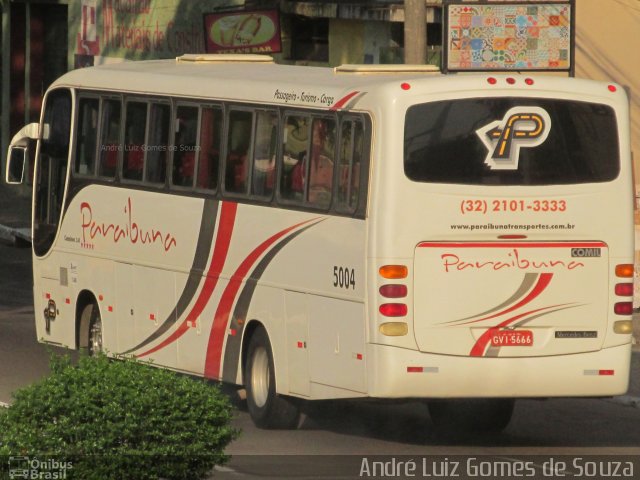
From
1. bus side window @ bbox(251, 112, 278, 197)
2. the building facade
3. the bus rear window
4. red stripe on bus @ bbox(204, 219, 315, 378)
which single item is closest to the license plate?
the bus rear window

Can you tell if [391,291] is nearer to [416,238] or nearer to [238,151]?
[416,238]

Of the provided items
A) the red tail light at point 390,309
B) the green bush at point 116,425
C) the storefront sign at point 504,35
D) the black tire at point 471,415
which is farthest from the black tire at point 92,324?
the green bush at point 116,425

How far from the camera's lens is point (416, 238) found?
13.1 metres

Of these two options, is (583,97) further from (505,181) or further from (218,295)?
(218,295)

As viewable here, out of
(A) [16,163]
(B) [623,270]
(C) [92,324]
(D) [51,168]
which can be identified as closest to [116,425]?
(B) [623,270]

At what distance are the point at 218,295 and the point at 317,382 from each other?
1.93m

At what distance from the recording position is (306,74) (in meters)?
15.3

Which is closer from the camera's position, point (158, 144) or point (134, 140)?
point (158, 144)

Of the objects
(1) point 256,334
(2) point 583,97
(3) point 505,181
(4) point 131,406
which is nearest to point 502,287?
(3) point 505,181

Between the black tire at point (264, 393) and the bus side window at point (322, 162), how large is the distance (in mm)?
1537

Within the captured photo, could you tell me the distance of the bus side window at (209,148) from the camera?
15.6 m

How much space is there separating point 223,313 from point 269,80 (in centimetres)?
217

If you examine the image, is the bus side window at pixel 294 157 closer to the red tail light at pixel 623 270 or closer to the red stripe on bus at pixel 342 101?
the red stripe on bus at pixel 342 101

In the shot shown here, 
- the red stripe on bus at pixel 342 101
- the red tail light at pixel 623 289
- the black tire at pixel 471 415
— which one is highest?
the red stripe on bus at pixel 342 101
